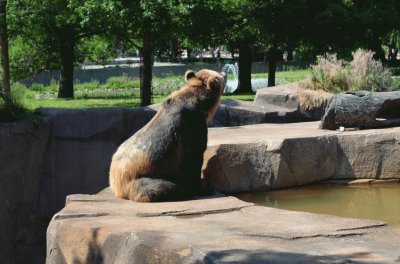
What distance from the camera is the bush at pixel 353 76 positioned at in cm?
1409

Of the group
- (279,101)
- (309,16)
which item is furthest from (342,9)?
(279,101)

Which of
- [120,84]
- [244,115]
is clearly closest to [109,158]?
[244,115]

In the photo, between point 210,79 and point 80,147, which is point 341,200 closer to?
point 210,79

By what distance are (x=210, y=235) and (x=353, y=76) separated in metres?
9.46

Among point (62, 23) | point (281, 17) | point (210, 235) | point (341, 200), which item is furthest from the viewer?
point (62, 23)

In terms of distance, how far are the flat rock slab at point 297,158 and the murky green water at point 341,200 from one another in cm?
18

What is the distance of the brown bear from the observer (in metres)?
7.89

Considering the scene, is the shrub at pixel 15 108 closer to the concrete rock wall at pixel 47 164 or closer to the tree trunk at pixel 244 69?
the concrete rock wall at pixel 47 164

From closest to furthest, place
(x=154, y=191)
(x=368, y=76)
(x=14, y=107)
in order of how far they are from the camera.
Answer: (x=154, y=191) < (x=14, y=107) < (x=368, y=76)

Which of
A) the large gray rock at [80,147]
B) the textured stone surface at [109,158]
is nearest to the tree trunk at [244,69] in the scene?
the textured stone surface at [109,158]

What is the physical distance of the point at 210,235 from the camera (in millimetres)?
5602

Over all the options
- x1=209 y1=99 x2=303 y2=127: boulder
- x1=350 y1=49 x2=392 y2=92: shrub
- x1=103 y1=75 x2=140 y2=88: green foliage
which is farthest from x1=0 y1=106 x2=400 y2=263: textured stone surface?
x1=103 y1=75 x2=140 y2=88: green foliage

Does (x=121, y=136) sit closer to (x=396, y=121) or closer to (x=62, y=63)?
(x=396, y=121)

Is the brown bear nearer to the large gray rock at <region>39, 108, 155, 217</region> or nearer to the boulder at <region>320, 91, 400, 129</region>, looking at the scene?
the boulder at <region>320, 91, 400, 129</region>
